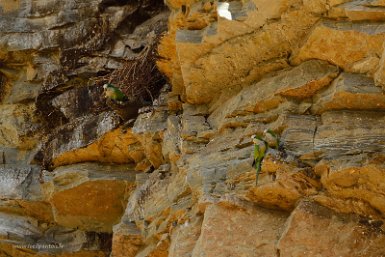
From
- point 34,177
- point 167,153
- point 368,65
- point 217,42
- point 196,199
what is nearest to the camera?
point 368,65

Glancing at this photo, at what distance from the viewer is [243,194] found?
5.87m

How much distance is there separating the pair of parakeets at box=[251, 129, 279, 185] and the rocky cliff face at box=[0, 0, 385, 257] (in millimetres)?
77

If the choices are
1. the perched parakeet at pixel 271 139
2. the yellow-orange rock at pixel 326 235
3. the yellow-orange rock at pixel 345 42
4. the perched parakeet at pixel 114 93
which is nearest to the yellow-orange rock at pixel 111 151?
the perched parakeet at pixel 114 93

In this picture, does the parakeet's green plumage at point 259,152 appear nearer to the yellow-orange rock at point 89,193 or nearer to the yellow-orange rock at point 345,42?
the yellow-orange rock at point 345,42

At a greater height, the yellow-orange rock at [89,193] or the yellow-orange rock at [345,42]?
the yellow-orange rock at [345,42]

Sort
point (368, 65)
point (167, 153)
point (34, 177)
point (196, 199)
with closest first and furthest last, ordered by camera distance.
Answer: point (368, 65), point (196, 199), point (167, 153), point (34, 177)

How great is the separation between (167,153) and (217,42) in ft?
4.19

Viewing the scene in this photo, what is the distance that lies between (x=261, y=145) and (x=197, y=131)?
3.94ft

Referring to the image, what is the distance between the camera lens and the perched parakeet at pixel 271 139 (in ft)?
19.3

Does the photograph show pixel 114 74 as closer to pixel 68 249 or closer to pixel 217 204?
pixel 68 249

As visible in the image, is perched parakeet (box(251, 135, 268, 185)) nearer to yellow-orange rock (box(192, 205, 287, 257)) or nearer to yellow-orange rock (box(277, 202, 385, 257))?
yellow-orange rock (box(192, 205, 287, 257))

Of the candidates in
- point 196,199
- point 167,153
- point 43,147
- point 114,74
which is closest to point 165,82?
point 114,74

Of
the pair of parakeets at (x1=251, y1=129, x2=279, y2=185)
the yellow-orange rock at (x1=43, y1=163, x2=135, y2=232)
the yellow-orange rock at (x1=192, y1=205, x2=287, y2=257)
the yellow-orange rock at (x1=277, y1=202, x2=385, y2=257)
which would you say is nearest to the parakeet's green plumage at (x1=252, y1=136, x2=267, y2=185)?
the pair of parakeets at (x1=251, y1=129, x2=279, y2=185)

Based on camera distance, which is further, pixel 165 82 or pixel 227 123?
pixel 165 82
